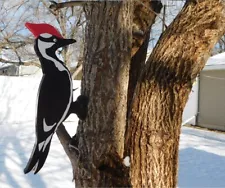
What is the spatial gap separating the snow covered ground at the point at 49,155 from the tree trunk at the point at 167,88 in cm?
310

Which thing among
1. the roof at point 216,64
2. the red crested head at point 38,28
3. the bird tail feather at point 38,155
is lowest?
the roof at point 216,64

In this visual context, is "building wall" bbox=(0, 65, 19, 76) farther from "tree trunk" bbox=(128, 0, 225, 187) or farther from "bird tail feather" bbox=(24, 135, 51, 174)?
"bird tail feather" bbox=(24, 135, 51, 174)

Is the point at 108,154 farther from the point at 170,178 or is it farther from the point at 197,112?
the point at 197,112

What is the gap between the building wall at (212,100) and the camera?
35.9ft

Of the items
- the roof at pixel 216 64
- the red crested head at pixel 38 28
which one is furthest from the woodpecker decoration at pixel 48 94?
the roof at pixel 216 64

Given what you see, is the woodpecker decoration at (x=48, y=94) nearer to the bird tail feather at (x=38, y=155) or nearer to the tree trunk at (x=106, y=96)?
the bird tail feather at (x=38, y=155)

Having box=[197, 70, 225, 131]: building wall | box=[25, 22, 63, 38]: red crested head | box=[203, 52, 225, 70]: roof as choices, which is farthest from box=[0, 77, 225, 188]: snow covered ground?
box=[25, 22, 63, 38]: red crested head

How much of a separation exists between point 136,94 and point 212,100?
9.73m

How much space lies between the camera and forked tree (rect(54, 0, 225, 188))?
5.77 ft

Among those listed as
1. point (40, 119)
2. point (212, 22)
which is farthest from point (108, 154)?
point (212, 22)

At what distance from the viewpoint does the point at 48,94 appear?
5.33ft

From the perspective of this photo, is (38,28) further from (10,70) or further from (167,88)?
(10,70)

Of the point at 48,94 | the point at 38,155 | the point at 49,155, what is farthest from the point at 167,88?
the point at 49,155

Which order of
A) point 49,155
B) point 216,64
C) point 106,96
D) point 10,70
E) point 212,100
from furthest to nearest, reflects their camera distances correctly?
point 10,70 < point 212,100 < point 216,64 < point 49,155 < point 106,96
